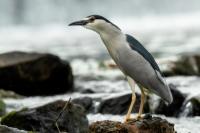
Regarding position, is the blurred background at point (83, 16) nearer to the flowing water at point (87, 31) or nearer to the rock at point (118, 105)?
the flowing water at point (87, 31)

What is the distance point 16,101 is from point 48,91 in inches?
65.4

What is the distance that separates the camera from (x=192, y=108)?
1388 cm

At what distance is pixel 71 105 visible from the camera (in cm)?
1094

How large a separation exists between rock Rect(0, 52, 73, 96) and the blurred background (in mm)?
11516

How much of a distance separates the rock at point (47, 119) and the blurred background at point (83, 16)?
18.6 meters

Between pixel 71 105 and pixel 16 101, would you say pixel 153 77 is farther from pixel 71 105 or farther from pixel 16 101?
pixel 16 101

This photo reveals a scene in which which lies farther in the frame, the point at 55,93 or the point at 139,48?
the point at 55,93

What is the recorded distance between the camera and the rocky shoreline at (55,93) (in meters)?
11.0

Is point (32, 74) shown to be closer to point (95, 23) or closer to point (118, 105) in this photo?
point (118, 105)

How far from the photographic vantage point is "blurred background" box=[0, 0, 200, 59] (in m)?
32.0

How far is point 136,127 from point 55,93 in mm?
9694

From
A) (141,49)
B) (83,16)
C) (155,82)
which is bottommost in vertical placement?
(83,16)

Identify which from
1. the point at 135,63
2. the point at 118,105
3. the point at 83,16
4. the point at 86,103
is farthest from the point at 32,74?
the point at 83,16

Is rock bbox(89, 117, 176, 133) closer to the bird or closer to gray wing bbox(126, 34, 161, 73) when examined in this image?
the bird
